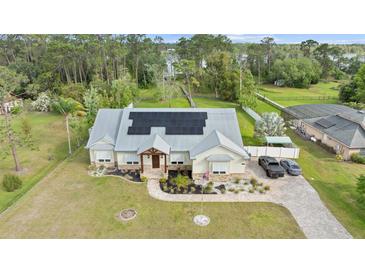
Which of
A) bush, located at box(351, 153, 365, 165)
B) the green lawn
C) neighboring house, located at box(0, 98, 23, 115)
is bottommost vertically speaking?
bush, located at box(351, 153, 365, 165)

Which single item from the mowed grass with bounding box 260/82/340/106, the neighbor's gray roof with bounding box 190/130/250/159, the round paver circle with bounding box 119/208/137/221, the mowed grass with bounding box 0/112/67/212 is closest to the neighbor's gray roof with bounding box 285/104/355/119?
the mowed grass with bounding box 260/82/340/106

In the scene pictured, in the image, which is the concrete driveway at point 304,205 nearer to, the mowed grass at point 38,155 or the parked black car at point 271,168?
the parked black car at point 271,168

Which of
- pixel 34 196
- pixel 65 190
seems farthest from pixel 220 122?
pixel 34 196

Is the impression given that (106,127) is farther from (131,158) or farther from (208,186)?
(208,186)

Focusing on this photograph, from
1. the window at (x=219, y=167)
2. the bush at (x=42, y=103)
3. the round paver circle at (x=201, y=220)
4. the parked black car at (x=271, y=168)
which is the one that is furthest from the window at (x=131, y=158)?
the bush at (x=42, y=103)

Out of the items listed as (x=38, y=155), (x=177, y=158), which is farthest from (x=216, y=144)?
(x=38, y=155)

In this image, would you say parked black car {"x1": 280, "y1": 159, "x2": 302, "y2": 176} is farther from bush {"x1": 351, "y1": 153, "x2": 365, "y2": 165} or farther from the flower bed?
bush {"x1": 351, "y1": 153, "x2": 365, "y2": 165}

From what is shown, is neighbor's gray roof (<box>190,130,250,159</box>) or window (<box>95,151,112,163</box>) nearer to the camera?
neighbor's gray roof (<box>190,130,250,159</box>)

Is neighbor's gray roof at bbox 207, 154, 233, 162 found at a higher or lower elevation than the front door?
higher
